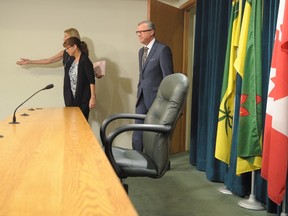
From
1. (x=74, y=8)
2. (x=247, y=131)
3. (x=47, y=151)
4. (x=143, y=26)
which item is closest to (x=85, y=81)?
(x=143, y=26)

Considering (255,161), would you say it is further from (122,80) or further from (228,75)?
(122,80)

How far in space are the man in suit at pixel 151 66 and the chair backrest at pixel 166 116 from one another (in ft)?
3.62

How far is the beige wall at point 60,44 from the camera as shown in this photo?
409cm

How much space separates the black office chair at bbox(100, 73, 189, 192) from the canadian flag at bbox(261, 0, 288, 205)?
1.91 feet

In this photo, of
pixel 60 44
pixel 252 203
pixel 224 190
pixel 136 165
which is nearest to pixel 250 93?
pixel 252 203

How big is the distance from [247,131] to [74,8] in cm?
275

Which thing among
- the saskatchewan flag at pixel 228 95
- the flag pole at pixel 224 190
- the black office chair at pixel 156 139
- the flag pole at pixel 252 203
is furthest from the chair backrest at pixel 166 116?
the flag pole at pixel 224 190

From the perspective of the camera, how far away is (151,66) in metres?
3.32

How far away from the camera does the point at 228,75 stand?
282cm

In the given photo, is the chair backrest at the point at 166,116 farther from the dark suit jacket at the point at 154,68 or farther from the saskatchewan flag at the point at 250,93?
the dark suit jacket at the point at 154,68

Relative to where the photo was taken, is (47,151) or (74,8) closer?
(47,151)

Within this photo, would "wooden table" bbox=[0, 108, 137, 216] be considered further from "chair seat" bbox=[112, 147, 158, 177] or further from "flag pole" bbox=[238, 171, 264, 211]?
"flag pole" bbox=[238, 171, 264, 211]

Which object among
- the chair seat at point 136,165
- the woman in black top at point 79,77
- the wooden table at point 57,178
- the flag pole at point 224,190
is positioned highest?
the woman in black top at point 79,77

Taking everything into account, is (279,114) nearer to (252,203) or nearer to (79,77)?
(252,203)
